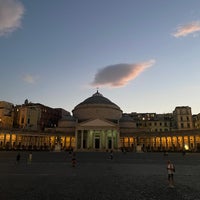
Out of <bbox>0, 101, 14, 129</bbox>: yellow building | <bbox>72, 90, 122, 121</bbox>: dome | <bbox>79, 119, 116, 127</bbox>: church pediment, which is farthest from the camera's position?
<bbox>72, 90, 122, 121</bbox>: dome

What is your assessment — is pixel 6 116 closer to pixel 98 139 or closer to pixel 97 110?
pixel 97 110

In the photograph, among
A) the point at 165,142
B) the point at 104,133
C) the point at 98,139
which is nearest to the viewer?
the point at 165,142

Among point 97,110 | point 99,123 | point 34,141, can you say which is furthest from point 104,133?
point 34,141

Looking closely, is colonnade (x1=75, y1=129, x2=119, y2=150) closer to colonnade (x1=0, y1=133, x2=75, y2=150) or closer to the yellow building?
colonnade (x1=0, y1=133, x2=75, y2=150)

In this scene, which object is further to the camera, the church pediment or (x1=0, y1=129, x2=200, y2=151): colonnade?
the church pediment

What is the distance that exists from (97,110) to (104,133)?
803 inches

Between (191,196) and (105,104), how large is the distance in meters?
106

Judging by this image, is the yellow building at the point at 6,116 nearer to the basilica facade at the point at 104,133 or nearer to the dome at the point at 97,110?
the basilica facade at the point at 104,133

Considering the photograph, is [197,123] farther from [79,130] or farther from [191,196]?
[191,196]

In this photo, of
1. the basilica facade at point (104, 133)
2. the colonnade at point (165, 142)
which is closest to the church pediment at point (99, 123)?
the basilica facade at point (104, 133)

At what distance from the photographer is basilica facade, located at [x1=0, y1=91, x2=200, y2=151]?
88.6m

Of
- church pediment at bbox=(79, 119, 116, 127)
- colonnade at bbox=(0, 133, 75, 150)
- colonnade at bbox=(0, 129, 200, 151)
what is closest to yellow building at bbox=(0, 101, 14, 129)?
colonnade at bbox=(0, 133, 75, 150)

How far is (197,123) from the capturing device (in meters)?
121

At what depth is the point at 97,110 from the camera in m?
116
